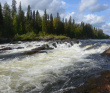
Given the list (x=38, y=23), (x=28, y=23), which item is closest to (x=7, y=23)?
(x=28, y=23)

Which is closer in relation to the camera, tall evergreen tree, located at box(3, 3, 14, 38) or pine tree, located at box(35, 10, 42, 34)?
tall evergreen tree, located at box(3, 3, 14, 38)

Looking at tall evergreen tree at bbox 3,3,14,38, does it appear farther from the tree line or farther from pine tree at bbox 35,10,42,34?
pine tree at bbox 35,10,42,34

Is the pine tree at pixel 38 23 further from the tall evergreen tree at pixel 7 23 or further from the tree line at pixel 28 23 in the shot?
the tall evergreen tree at pixel 7 23

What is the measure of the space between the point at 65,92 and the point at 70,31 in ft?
277

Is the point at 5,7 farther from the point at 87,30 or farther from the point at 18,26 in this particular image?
Answer: the point at 87,30

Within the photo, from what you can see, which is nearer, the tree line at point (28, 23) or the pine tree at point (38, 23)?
the tree line at point (28, 23)

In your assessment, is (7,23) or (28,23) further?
(28,23)

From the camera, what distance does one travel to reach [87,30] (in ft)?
381

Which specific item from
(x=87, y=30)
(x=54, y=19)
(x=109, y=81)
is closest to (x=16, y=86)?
(x=109, y=81)

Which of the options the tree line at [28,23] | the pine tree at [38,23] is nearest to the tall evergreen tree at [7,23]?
the tree line at [28,23]

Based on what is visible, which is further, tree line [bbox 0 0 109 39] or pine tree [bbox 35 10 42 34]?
pine tree [bbox 35 10 42 34]

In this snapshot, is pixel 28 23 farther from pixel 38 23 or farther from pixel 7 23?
pixel 7 23

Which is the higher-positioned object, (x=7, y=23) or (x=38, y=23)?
(x=38, y=23)

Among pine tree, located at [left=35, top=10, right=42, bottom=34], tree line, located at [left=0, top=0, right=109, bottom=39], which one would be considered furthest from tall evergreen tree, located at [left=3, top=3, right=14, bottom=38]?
pine tree, located at [left=35, top=10, right=42, bottom=34]
